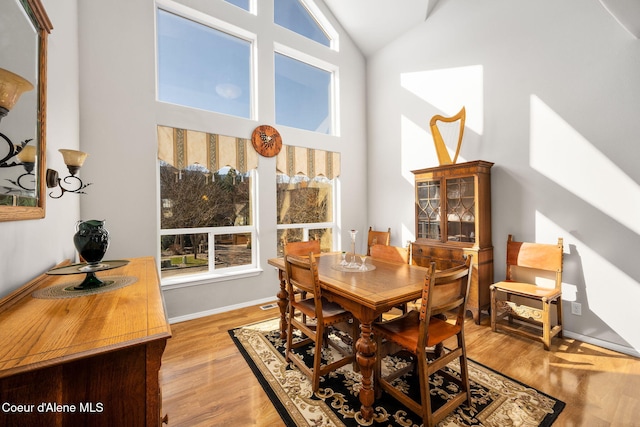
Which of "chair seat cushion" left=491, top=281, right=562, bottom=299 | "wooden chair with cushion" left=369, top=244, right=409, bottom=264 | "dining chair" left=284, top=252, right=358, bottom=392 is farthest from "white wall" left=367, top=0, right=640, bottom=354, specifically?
"dining chair" left=284, top=252, right=358, bottom=392

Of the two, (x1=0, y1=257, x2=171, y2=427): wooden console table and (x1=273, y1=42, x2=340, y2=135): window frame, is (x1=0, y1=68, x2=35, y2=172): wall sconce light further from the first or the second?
(x1=273, y1=42, x2=340, y2=135): window frame

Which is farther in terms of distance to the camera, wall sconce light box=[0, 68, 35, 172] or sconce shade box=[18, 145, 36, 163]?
sconce shade box=[18, 145, 36, 163]

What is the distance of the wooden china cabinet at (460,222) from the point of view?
3016 mm

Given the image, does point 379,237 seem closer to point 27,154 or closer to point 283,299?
point 283,299

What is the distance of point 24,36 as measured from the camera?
1.33 metres

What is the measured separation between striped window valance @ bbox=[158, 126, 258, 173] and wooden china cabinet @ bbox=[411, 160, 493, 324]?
2341 millimetres

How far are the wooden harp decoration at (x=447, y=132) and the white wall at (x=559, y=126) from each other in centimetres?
16

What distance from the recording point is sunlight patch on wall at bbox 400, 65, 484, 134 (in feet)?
10.9

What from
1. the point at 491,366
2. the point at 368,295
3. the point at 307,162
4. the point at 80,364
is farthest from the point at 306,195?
the point at 80,364

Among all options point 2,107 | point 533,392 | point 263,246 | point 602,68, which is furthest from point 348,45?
point 533,392

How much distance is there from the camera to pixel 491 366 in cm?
217

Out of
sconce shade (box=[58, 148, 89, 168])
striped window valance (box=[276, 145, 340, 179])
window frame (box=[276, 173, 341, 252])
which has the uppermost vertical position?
striped window valance (box=[276, 145, 340, 179])

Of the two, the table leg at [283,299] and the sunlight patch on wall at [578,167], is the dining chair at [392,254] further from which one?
the sunlight patch on wall at [578,167]

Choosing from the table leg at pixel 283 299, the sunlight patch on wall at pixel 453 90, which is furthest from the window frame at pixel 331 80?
the table leg at pixel 283 299
